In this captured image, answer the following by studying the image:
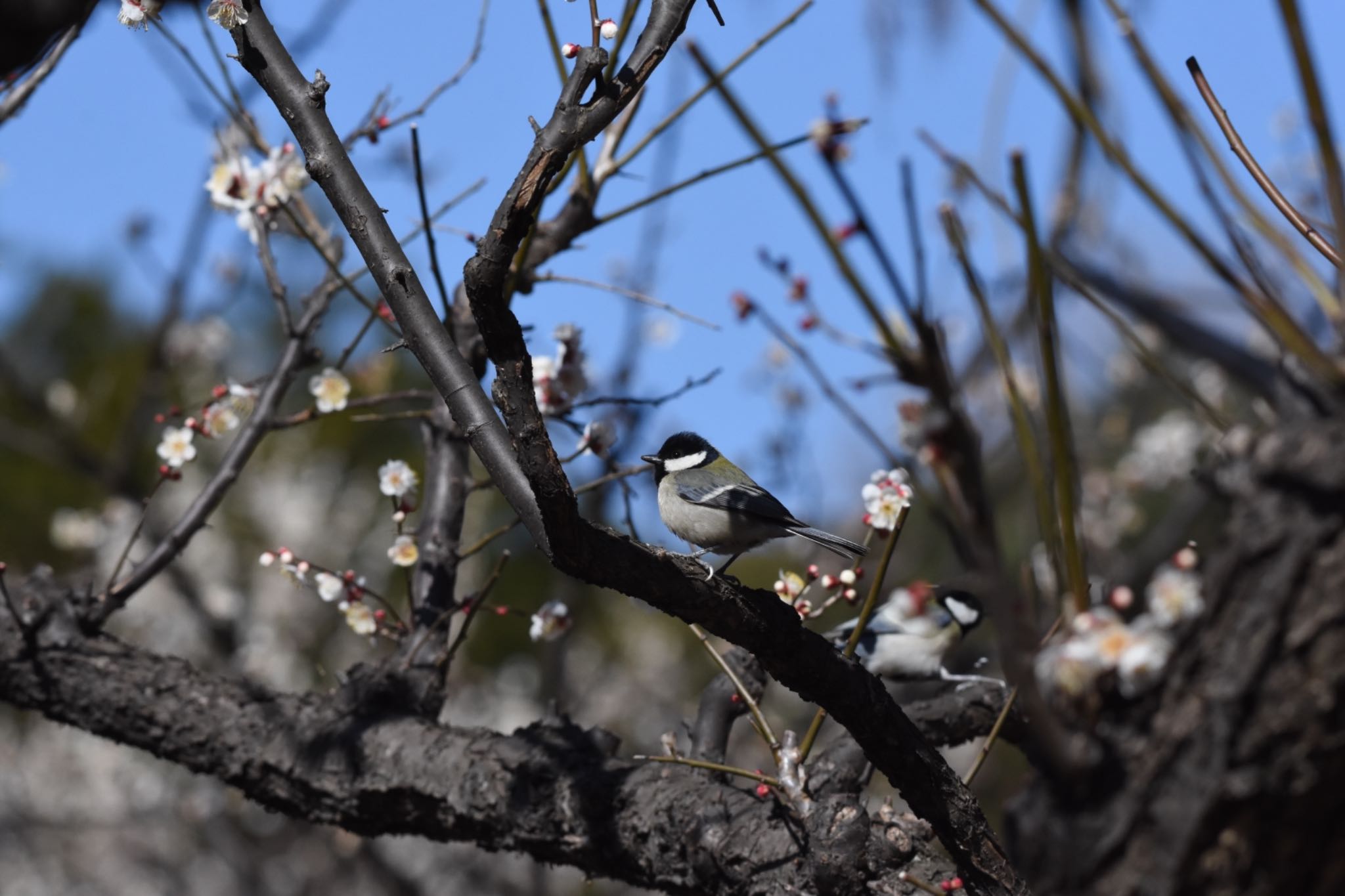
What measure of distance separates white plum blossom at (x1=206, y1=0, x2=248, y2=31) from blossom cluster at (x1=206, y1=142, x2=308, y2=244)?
4.06 feet

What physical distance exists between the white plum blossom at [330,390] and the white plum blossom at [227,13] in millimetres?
1344

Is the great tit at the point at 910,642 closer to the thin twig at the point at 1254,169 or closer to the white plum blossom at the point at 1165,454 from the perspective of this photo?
the thin twig at the point at 1254,169

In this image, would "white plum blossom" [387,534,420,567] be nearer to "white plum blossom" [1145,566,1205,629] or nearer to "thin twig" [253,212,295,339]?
"thin twig" [253,212,295,339]

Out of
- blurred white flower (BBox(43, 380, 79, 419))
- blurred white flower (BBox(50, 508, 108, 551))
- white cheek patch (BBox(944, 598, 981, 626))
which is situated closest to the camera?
white cheek patch (BBox(944, 598, 981, 626))

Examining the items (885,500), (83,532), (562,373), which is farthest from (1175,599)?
(83,532)

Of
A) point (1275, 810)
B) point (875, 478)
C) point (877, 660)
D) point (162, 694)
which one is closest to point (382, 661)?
point (162, 694)

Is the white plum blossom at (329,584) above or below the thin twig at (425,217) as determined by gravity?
below

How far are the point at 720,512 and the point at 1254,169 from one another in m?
1.60

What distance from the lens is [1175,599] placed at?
1403mm

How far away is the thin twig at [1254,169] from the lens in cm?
150

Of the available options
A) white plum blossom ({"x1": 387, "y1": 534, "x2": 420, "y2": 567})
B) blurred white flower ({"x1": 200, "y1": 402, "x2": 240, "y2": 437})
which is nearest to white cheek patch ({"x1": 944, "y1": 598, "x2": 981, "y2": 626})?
white plum blossom ({"x1": 387, "y1": 534, "x2": 420, "y2": 567})

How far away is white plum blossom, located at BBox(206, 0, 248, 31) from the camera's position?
176cm

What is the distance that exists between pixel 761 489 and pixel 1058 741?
1635mm

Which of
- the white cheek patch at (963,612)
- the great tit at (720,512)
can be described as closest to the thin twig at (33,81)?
the great tit at (720,512)
